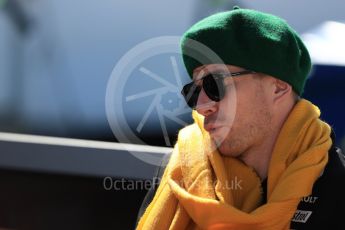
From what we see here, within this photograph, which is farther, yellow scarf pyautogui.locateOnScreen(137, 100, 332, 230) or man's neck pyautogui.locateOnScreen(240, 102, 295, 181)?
man's neck pyautogui.locateOnScreen(240, 102, 295, 181)

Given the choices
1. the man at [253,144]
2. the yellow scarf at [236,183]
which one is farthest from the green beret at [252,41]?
the yellow scarf at [236,183]

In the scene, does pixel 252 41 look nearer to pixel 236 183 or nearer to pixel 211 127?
pixel 211 127

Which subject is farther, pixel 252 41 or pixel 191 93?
pixel 191 93

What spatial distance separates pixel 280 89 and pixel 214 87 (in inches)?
6.7

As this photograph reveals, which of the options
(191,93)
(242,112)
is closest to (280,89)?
(242,112)

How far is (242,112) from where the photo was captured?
164cm

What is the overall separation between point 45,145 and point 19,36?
1.71 feet

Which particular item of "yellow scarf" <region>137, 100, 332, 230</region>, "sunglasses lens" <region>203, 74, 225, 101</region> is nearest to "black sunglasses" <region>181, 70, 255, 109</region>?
"sunglasses lens" <region>203, 74, 225, 101</region>

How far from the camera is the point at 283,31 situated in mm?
1624

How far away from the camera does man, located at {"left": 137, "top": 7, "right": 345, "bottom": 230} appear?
1.58 m

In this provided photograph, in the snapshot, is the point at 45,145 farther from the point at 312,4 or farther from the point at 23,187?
the point at 312,4

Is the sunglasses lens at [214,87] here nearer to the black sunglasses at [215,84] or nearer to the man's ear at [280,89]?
the black sunglasses at [215,84]

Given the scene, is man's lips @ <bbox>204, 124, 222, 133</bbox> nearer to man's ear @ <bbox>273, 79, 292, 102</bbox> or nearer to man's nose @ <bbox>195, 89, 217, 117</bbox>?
man's nose @ <bbox>195, 89, 217, 117</bbox>

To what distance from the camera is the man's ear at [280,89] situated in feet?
5.46
